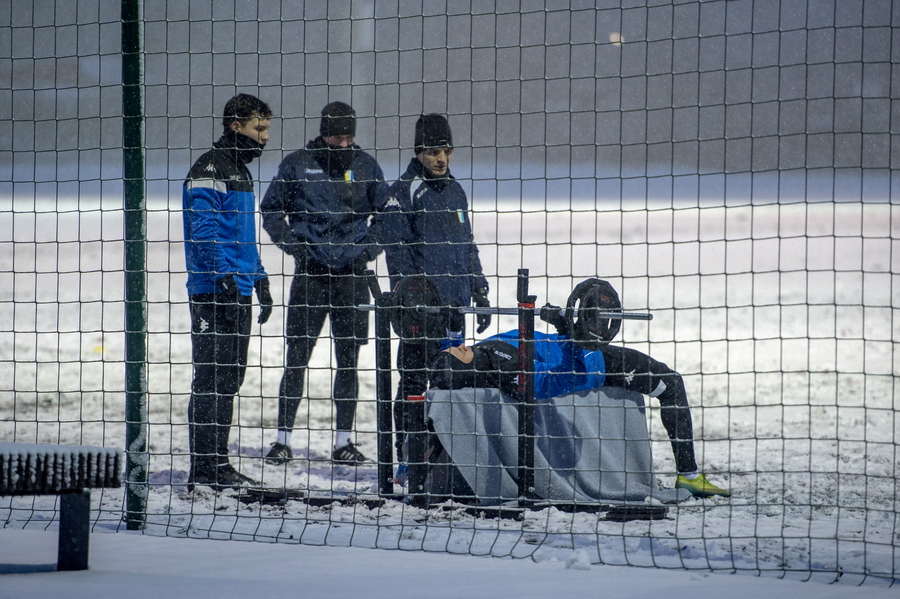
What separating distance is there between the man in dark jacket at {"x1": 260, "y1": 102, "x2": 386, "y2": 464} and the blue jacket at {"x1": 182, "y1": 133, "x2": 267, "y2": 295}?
45 centimetres

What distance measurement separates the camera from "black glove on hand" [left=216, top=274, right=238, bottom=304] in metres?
4.05

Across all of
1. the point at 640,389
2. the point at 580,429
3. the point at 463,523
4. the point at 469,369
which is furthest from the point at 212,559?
the point at 640,389

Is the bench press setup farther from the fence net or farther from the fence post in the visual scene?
the fence net

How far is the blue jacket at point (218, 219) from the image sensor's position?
3.99m

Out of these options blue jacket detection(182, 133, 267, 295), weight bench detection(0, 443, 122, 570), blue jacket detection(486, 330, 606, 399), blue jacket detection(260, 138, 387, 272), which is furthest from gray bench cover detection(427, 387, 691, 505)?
weight bench detection(0, 443, 122, 570)

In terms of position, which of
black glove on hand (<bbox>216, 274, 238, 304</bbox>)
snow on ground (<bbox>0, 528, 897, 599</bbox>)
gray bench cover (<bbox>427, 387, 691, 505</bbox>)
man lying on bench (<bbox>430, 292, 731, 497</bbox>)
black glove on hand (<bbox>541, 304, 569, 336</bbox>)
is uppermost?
black glove on hand (<bbox>216, 274, 238, 304</bbox>)

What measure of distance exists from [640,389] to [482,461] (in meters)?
0.78

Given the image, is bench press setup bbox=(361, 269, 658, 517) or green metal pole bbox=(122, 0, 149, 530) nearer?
green metal pole bbox=(122, 0, 149, 530)

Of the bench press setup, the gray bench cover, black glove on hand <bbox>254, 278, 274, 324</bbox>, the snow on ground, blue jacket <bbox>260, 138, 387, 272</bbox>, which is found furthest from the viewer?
blue jacket <bbox>260, 138, 387, 272</bbox>

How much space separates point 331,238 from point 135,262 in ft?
4.56

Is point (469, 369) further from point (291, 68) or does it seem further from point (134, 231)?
point (291, 68)

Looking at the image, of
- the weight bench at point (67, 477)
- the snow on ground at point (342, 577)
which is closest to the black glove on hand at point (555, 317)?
the snow on ground at point (342, 577)

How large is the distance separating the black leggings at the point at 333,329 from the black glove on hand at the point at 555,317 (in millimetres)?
1187

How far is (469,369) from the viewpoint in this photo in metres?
3.82
